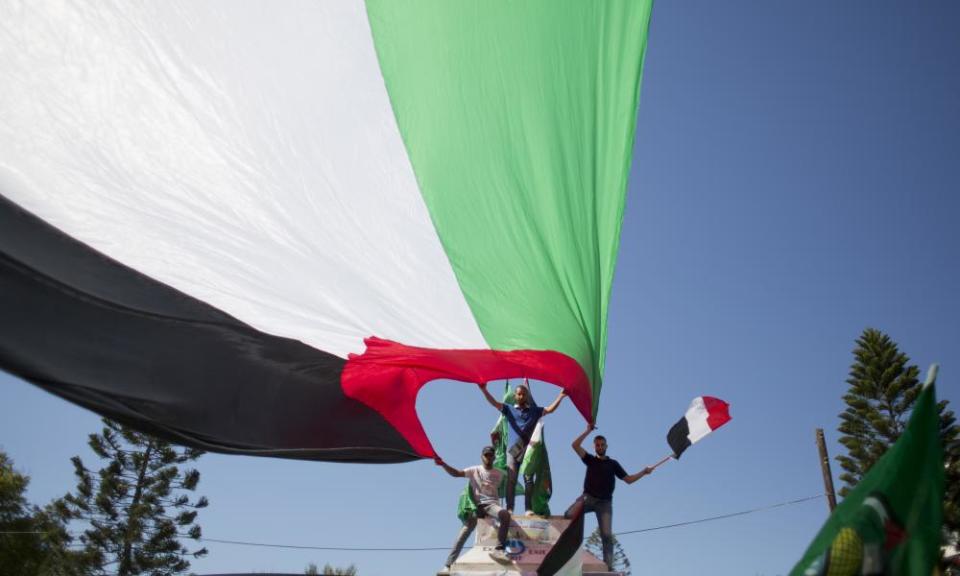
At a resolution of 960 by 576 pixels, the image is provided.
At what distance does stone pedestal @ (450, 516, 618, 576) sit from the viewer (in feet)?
16.3

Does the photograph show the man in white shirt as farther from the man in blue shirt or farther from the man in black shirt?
the man in black shirt

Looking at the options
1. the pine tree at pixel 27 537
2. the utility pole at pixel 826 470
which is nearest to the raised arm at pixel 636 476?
the utility pole at pixel 826 470

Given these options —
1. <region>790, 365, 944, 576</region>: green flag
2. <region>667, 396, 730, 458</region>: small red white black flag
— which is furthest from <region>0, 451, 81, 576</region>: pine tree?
<region>790, 365, 944, 576</region>: green flag

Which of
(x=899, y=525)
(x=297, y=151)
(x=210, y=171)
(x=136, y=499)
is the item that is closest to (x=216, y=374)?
(x=210, y=171)

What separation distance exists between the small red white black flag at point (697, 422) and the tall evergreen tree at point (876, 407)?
77.5ft

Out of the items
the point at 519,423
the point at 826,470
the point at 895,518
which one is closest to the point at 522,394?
the point at 519,423

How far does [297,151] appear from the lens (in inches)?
136

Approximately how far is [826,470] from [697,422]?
12.8m

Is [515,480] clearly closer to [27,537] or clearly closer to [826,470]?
[826,470]

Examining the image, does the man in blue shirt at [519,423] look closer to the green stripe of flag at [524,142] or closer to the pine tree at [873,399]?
the green stripe of flag at [524,142]

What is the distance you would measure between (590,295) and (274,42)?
1.83 metres

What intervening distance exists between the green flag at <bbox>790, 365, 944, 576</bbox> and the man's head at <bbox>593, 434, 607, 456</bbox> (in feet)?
16.0

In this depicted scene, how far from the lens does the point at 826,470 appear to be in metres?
17.0

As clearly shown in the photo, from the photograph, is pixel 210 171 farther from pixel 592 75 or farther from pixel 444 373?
pixel 592 75
